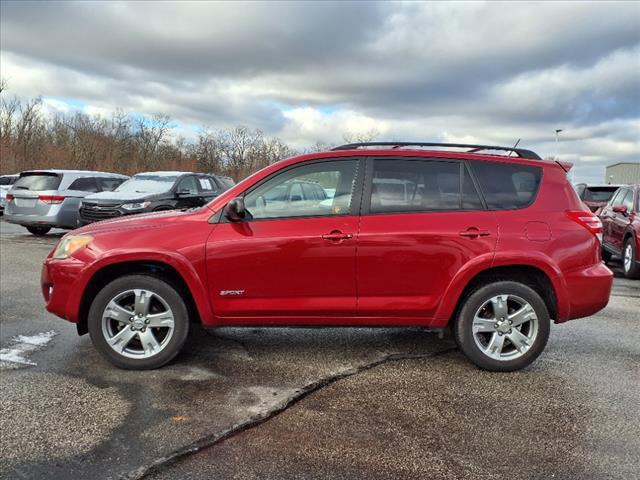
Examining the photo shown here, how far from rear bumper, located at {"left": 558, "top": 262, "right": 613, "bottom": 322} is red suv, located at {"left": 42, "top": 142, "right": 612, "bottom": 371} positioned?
0.04 feet

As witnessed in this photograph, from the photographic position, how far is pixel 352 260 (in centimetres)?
414

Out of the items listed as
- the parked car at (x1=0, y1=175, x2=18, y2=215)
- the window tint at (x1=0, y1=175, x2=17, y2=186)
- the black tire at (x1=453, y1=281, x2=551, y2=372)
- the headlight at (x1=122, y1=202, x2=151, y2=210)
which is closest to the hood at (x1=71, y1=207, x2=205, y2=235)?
the black tire at (x1=453, y1=281, x2=551, y2=372)

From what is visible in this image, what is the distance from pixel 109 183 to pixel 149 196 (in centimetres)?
311

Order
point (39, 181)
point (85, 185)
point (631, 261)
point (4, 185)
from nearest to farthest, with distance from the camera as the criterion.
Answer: point (631, 261)
point (39, 181)
point (85, 185)
point (4, 185)

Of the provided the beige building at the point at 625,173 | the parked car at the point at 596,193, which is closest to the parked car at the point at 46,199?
the parked car at the point at 596,193

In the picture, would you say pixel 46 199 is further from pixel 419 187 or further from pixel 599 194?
pixel 599 194

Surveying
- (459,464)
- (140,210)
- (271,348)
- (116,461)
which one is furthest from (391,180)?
(140,210)

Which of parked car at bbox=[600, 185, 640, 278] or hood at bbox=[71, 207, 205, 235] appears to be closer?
hood at bbox=[71, 207, 205, 235]

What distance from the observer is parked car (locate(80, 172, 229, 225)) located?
37.7 feet

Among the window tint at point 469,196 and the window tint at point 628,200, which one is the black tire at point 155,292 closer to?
the window tint at point 469,196

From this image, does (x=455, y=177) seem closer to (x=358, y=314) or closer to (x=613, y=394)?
(x=358, y=314)

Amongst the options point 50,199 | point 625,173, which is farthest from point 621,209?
point 625,173

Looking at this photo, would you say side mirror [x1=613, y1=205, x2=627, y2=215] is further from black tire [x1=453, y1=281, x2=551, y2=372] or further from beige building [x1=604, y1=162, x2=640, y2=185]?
beige building [x1=604, y1=162, x2=640, y2=185]

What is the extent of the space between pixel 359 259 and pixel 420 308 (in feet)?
2.09
